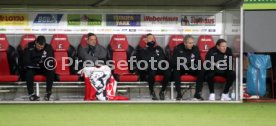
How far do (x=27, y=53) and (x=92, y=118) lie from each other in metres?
5.30

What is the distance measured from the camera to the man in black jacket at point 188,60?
1527 cm

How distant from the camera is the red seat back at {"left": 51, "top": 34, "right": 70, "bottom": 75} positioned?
50.6ft

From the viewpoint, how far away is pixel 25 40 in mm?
15602

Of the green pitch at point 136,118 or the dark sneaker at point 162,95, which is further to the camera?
the dark sneaker at point 162,95

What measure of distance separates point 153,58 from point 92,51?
133 centimetres

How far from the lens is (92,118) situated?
9992 mm

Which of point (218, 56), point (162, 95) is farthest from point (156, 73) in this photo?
point (218, 56)

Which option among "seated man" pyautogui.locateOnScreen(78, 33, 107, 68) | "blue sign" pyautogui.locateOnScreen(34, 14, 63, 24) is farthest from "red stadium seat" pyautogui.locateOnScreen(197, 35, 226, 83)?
"blue sign" pyautogui.locateOnScreen(34, 14, 63, 24)

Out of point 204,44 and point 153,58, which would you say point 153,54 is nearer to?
point 153,58

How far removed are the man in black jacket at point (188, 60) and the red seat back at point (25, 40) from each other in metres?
3.14

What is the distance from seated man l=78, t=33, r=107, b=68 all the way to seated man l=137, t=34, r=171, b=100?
0.87 m

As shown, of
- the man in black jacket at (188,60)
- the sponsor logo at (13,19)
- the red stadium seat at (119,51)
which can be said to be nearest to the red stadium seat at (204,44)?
the man in black jacket at (188,60)

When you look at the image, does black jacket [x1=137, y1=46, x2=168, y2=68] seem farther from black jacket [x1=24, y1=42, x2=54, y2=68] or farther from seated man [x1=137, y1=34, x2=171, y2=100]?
black jacket [x1=24, y1=42, x2=54, y2=68]

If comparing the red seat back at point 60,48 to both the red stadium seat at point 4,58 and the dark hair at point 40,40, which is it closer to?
the dark hair at point 40,40
